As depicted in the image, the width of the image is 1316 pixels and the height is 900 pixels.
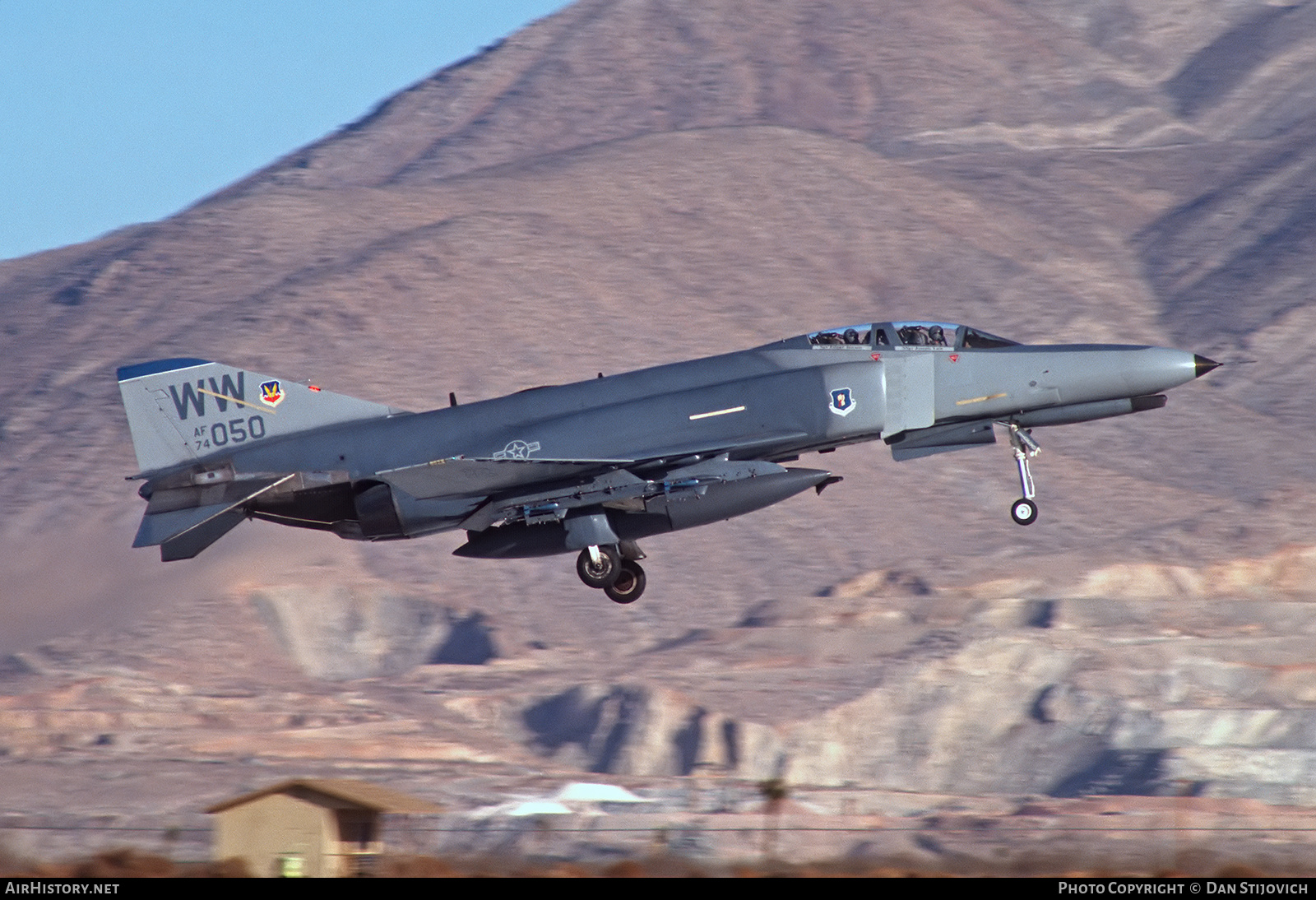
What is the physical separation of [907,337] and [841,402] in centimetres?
151

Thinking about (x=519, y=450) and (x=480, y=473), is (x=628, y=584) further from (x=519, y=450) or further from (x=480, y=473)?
(x=480, y=473)

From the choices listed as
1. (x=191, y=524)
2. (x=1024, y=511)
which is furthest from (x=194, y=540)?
(x=1024, y=511)

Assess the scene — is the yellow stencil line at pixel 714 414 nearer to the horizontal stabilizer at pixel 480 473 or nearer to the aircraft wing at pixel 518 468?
the aircraft wing at pixel 518 468

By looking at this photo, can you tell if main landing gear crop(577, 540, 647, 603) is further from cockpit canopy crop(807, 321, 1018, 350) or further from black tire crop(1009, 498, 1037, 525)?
black tire crop(1009, 498, 1037, 525)

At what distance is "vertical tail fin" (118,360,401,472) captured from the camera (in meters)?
26.8

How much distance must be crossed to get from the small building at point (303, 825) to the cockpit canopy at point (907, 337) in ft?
30.5

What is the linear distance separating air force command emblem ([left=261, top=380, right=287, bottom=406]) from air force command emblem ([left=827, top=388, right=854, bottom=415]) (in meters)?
8.61

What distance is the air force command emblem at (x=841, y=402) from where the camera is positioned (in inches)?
993

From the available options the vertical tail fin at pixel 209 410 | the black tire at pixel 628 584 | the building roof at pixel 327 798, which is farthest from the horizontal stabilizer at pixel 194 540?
the black tire at pixel 628 584

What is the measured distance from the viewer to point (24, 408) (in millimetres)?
77875

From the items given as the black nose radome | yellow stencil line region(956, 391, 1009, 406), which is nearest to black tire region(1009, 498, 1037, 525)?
yellow stencil line region(956, 391, 1009, 406)

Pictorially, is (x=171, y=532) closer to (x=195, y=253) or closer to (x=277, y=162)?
(x=195, y=253)

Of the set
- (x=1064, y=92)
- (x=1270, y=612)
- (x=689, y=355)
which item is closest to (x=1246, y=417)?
(x=1270, y=612)

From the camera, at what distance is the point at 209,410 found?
26984 mm
